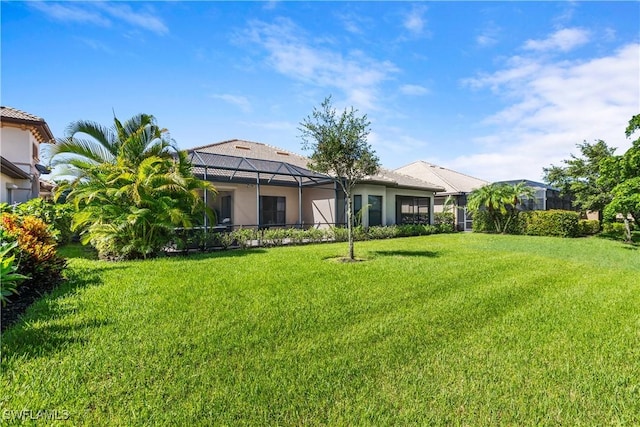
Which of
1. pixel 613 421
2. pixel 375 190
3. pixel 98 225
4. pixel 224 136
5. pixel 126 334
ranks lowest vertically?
pixel 613 421

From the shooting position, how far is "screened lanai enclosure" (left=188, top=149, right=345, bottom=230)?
16.1m

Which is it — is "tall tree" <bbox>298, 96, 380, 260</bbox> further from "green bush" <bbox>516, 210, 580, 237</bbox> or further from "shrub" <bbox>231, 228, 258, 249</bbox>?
"green bush" <bbox>516, 210, 580, 237</bbox>

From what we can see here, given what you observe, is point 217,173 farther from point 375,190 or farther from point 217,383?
point 217,383

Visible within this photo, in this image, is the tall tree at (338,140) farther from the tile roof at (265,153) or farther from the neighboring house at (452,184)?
the neighboring house at (452,184)

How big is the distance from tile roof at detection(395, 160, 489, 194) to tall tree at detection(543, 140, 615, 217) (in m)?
5.83

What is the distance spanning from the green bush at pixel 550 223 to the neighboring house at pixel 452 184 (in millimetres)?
4508

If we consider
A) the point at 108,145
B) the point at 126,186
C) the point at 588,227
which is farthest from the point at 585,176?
the point at 108,145

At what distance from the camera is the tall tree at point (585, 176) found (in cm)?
2172

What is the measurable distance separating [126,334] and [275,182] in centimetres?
1425

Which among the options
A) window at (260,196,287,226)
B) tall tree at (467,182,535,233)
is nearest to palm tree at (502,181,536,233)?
tall tree at (467,182,535,233)

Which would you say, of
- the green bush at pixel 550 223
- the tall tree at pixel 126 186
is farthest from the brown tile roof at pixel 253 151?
the green bush at pixel 550 223

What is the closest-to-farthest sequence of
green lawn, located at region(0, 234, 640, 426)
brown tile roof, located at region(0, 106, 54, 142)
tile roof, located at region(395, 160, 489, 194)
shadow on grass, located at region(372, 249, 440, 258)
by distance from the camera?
green lawn, located at region(0, 234, 640, 426), shadow on grass, located at region(372, 249, 440, 258), brown tile roof, located at region(0, 106, 54, 142), tile roof, located at region(395, 160, 489, 194)

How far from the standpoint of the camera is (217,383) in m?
3.23

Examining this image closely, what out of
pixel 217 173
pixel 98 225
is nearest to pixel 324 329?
pixel 98 225
